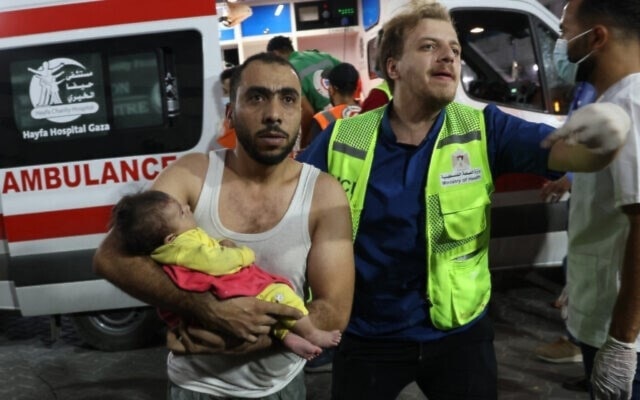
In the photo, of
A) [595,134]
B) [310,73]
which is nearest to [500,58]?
[310,73]

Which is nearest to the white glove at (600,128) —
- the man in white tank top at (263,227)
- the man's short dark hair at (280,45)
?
the man in white tank top at (263,227)

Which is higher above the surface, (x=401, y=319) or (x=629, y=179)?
(x=629, y=179)

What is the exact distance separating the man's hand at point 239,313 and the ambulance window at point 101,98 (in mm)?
2853

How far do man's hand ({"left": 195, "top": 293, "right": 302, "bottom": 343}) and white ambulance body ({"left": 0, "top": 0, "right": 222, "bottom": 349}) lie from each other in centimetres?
284

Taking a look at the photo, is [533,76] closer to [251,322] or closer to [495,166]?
[495,166]

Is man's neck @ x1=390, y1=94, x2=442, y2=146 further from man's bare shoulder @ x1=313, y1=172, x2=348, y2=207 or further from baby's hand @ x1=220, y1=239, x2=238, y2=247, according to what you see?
baby's hand @ x1=220, y1=239, x2=238, y2=247

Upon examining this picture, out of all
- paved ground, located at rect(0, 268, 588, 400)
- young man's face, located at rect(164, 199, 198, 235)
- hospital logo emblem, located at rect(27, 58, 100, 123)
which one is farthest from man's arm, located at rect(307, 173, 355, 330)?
hospital logo emblem, located at rect(27, 58, 100, 123)

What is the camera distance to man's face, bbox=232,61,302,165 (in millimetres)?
1934

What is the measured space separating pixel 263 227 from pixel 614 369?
3.84ft

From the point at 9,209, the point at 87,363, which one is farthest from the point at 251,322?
the point at 87,363

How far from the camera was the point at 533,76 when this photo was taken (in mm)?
4824

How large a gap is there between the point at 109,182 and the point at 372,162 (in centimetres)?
273

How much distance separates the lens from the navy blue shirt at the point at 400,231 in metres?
2.17

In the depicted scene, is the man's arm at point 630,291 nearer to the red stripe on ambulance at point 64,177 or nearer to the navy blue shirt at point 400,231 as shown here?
the navy blue shirt at point 400,231
